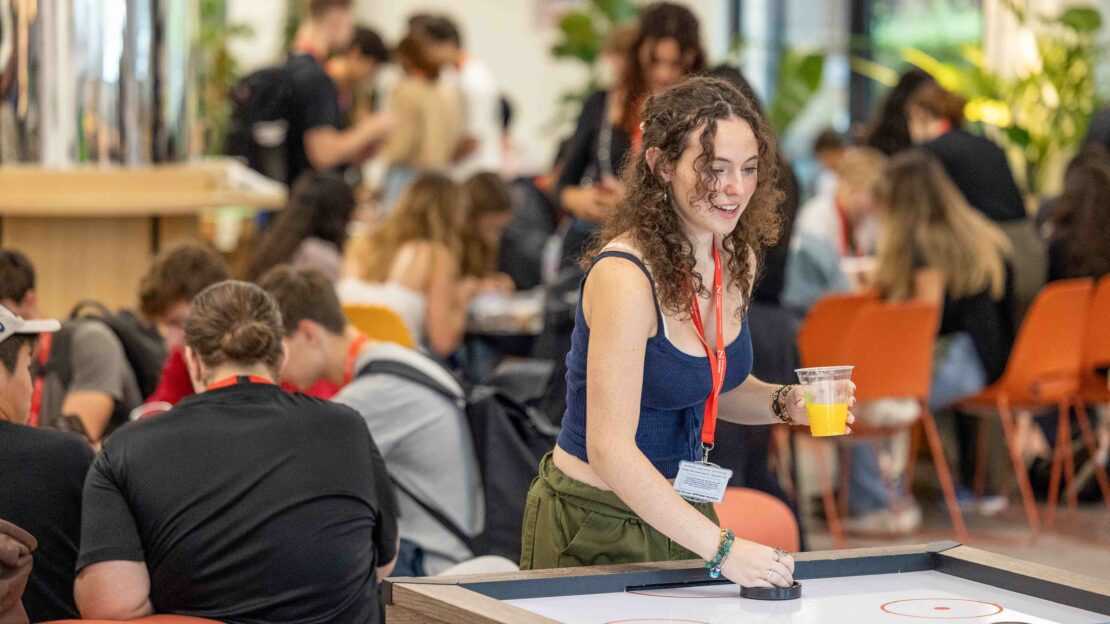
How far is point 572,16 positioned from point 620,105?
5.30 m

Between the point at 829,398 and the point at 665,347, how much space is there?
25cm

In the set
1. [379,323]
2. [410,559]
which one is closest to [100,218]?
[379,323]

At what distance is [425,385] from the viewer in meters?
3.53

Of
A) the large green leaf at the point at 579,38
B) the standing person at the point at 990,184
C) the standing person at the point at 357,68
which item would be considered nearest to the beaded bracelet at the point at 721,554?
the standing person at the point at 990,184

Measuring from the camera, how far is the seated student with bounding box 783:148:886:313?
21.4ft

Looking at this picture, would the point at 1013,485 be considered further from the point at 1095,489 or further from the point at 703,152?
the point at 703,152

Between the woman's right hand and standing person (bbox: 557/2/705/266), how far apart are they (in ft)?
6.43

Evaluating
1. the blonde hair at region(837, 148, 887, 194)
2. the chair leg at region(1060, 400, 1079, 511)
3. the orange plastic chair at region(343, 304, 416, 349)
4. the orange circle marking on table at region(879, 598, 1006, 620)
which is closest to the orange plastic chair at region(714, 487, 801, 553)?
the orange circle marking on table at region(879, 598, 1006, 620)

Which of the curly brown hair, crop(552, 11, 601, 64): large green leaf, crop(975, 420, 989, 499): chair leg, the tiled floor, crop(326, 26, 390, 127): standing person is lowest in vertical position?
the tiled floor

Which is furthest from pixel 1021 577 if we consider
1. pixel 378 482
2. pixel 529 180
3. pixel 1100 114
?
pixel 529 180

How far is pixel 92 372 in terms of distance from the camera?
3.57 metres

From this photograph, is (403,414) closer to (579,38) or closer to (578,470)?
(578,470)

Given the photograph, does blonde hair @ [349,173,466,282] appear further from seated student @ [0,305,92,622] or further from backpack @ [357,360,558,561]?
seated student @ [0,305,92,622]

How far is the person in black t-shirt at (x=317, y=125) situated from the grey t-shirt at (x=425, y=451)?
3766 mm
